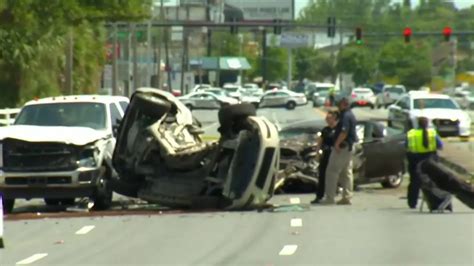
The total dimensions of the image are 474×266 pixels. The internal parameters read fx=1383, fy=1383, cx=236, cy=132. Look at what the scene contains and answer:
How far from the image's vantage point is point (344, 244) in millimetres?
17688

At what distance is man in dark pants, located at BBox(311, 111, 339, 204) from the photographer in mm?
24388

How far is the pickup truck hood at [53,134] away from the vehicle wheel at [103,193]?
2.18 feet

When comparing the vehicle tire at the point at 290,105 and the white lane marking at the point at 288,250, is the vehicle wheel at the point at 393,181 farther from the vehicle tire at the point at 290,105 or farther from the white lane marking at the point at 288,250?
the vehicle tire at the point at 290,105

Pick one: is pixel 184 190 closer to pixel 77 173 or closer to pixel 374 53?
pixel 77 173

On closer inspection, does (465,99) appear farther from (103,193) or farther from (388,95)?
(103,193)

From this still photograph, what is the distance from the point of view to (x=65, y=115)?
25.5 metres

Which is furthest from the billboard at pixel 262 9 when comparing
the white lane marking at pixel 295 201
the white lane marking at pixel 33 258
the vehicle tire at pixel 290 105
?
the white lane marking at pixel 33 258

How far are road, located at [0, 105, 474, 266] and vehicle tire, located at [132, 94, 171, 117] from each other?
1.70 meters

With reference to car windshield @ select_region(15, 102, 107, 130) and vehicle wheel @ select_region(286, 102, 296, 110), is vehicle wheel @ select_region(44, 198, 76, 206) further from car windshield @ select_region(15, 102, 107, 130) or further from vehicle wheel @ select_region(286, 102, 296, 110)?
vehicle wheel @ select_region(286, 102, 296, 110)

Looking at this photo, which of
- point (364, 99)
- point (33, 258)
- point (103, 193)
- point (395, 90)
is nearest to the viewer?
point (33, 258)

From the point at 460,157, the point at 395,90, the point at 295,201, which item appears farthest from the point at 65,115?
the point at 395,90

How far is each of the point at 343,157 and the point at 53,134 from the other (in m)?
5.04

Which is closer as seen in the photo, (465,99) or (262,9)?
(465,99)

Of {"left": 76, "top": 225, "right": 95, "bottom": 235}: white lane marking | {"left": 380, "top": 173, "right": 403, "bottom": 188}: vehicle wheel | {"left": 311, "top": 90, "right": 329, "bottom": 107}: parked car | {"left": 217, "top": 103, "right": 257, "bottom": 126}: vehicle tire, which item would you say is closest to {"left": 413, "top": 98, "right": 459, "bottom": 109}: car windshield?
{"left": 380, "top": 173, "right": 403, "bottom": 188}: vehicle wheel
